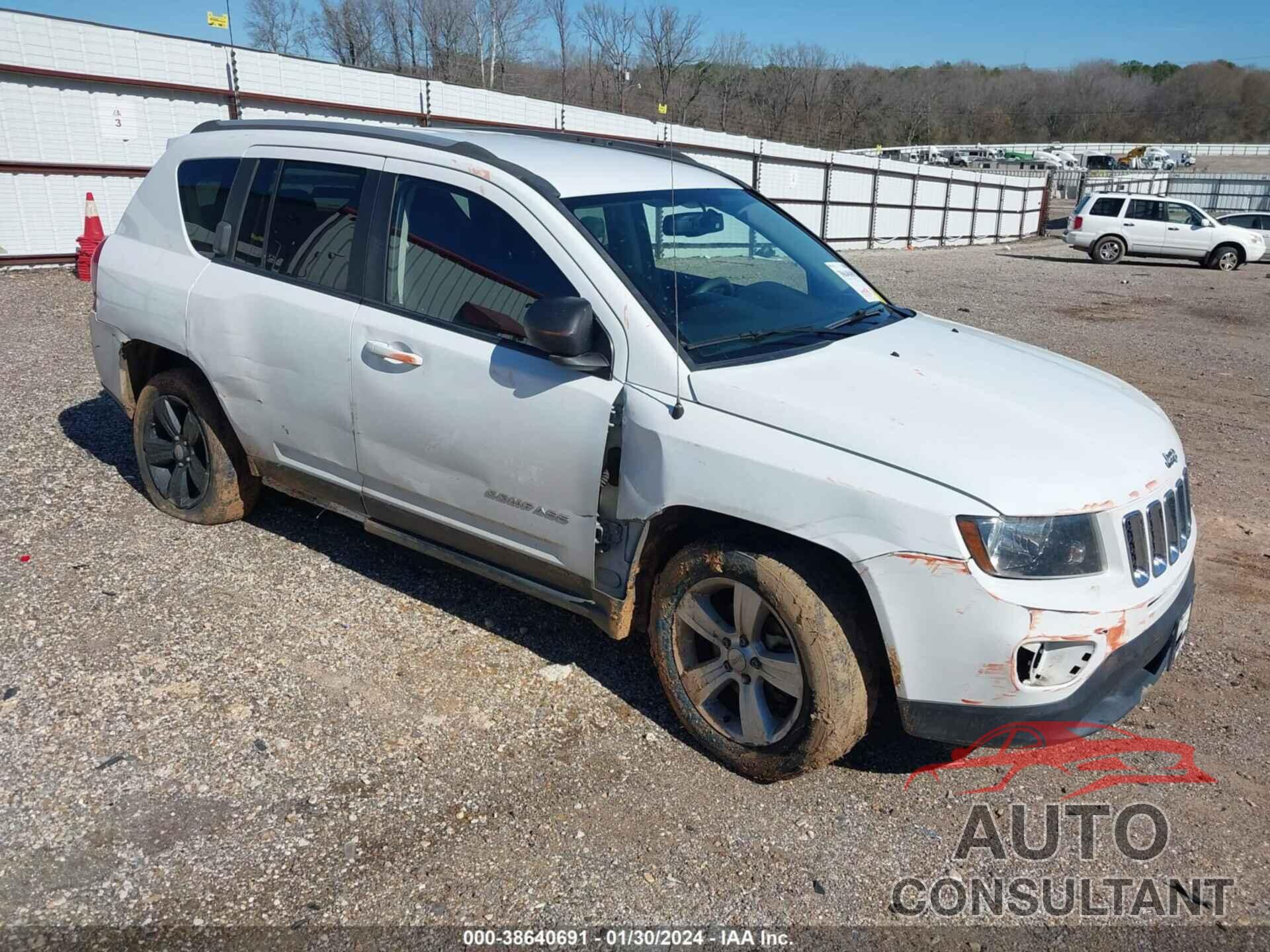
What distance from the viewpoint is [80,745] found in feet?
10.5

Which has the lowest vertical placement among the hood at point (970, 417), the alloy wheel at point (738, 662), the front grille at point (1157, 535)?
the alloy wheel at point (738, 662)

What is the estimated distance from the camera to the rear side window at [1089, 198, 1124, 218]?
25.9 m

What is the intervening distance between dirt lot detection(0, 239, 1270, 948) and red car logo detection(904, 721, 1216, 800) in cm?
5

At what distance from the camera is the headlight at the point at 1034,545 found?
101 inches

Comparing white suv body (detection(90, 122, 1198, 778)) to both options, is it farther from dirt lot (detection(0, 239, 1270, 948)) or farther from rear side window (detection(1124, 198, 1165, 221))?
rear side window (detection(1124, 198, 1165, 221))

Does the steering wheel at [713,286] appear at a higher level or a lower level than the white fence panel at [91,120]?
lower

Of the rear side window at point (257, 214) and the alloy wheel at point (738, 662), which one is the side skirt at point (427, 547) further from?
the rear side window at point (257, 214)

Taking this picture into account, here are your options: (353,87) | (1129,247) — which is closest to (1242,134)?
(1129,247)

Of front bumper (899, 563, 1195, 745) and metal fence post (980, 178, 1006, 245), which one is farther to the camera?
metal fence post (980, 178, 1006, 245)

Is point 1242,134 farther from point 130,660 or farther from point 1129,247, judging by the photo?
point 130,660

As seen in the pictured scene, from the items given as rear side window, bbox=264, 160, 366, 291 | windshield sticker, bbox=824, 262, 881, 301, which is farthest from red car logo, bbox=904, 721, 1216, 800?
rear side window, bbox=264, 160, 366, 291

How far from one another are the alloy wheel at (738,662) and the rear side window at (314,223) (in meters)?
1.98

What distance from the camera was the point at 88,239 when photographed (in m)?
12.6

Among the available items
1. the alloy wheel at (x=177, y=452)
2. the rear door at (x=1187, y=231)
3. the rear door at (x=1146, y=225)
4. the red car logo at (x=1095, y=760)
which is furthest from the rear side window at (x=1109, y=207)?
the alloy wheel at (x=177, y=452)
